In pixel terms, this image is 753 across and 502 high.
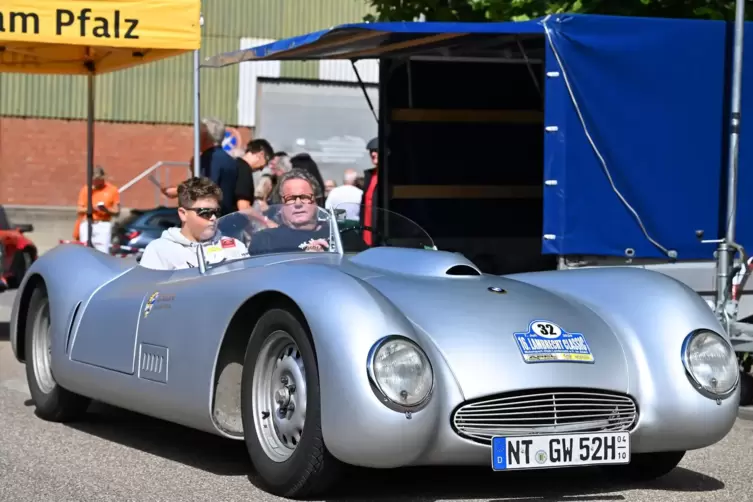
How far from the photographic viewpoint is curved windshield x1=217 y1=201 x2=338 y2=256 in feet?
18.7

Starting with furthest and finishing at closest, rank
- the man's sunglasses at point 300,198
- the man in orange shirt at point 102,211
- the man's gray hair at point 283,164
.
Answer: the man in orange shirt at point 102,211
the man's gray hair at point 283,164
the man's sunglasses at point 300,198

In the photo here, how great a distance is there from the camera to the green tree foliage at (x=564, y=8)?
1229 cm

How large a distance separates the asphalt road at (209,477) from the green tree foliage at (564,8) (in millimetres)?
6587

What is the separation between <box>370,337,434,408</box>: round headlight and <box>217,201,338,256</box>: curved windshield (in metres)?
1.30

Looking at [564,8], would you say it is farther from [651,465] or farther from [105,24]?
[651,465]

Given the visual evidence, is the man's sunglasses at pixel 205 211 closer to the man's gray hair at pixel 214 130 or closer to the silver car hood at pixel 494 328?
the silver car hood at pixel 494 328

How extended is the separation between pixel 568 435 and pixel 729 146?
4.47m

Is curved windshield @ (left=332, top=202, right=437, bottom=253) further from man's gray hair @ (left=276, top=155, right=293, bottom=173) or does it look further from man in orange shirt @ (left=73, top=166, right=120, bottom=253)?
man in orange shirt @ (left=73, top=166, right=120, bottom=253)

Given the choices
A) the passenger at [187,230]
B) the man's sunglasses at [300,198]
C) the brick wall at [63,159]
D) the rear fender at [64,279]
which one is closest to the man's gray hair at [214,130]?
the rear fender at [64,279]

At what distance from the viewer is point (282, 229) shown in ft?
18.9

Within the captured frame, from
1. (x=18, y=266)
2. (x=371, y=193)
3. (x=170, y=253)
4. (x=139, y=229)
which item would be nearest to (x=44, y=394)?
(x=170, y=253)

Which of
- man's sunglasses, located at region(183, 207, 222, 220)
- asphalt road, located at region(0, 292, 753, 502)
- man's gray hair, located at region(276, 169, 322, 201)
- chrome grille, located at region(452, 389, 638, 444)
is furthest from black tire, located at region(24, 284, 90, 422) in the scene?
chrome grille, located at region(452, 389, 638, 444)

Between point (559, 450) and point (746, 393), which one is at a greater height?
point (559, 450)

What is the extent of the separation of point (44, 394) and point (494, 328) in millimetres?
3022
